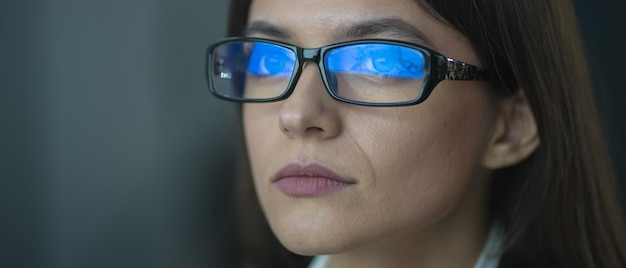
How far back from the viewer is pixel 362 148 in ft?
4.65

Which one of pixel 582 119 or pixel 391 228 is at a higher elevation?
pixel 582 119

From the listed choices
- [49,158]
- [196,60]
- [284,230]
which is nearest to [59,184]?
[49,158]

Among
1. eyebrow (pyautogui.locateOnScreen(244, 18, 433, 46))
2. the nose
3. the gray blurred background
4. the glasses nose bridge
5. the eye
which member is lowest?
the gray blurred background

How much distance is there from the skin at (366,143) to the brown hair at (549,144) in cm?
6

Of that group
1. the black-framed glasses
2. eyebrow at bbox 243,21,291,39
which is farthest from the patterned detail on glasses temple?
eyebrow at bbox 243,21,291,39

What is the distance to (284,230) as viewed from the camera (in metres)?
1.48

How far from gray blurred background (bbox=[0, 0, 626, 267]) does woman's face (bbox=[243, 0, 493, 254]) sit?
4.59 feet

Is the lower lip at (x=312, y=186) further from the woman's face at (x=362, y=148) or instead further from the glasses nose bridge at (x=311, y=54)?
the glasses nose bridge at (x=311, y=54)

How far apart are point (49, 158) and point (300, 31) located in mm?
1991

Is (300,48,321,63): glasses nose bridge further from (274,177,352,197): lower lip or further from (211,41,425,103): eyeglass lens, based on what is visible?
(274,177,352,197): lower lip

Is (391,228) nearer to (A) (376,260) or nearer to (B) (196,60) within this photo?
(A) (376,260)

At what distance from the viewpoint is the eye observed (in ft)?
4.96

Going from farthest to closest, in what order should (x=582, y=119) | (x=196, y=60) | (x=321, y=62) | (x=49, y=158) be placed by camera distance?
(x=196, y=60), (x=49, y=158), (x=582, y=119), (x=321, y=62)

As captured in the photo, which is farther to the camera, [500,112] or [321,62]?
[500,112]
